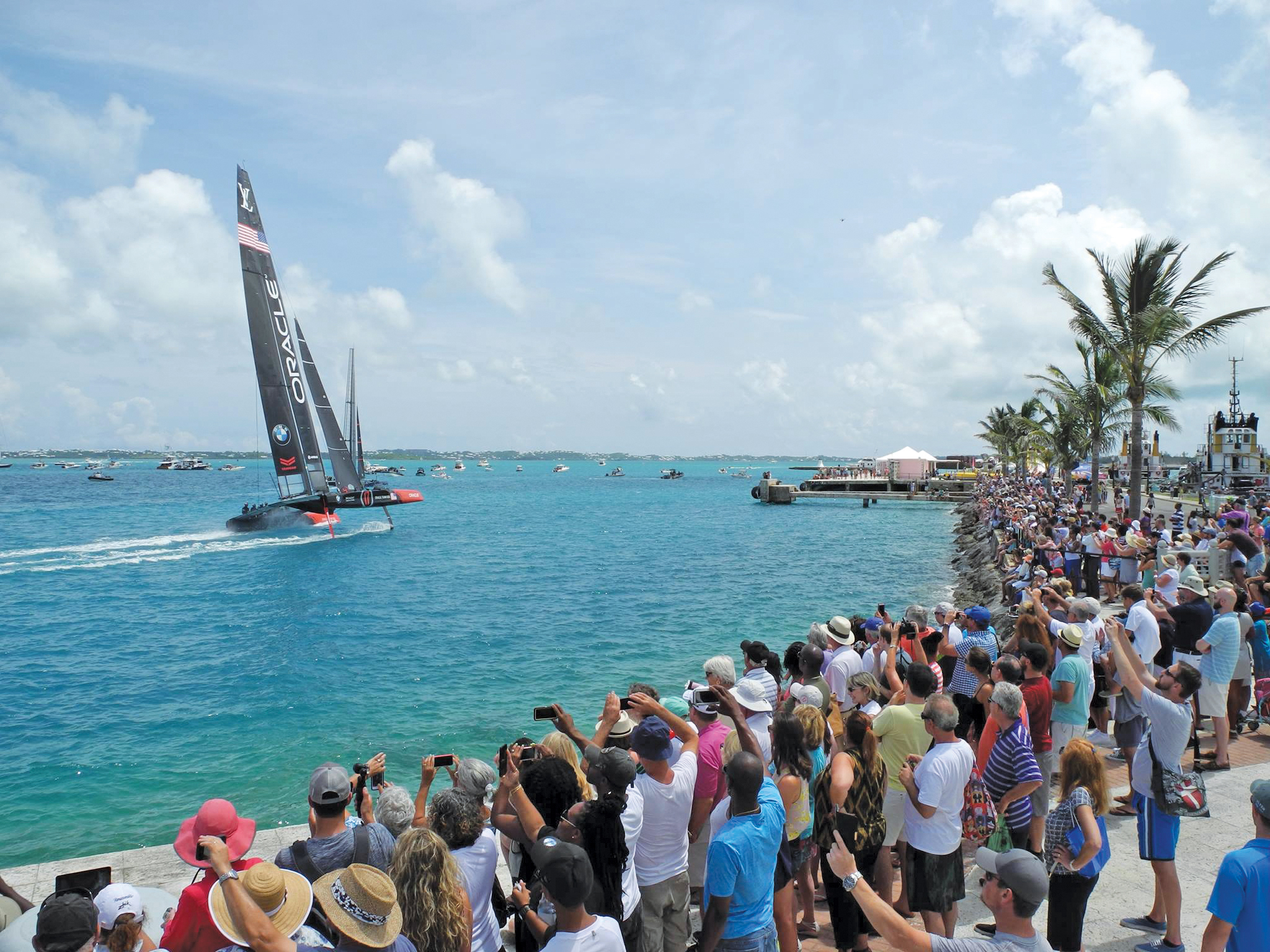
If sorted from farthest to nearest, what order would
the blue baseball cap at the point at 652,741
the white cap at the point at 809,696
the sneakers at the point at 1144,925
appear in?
the white cap at the point at 809,696 < the sneakers at the point at 1144,925 < the blue baseball cap at the point at 652,741

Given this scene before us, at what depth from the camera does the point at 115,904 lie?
10.5ft

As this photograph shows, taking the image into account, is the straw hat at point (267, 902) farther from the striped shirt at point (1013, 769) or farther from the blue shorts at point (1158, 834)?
the blue shorts at point (1158, 834)

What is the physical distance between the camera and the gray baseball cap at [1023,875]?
2.71m

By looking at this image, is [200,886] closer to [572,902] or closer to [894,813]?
[572,902]

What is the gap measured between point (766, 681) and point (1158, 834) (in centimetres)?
253

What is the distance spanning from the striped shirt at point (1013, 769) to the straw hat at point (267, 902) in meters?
4.03

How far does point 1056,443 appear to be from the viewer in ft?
117

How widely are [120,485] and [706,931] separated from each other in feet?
451

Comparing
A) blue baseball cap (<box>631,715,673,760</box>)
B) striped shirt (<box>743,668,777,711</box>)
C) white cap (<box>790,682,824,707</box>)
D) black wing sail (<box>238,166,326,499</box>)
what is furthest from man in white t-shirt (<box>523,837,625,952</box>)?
black wing sail (<box>238,166,326,499</box>)

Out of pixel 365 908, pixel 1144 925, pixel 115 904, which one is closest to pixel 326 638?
pixel 115 904

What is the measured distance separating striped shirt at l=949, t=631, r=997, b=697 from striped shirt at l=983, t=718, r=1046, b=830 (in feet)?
5.01

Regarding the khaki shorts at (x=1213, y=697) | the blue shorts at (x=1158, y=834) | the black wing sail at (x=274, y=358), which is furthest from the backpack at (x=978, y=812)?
the black wing sail at (x=274, y=358)

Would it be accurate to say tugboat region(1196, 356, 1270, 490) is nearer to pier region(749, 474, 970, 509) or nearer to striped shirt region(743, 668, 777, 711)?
pier region(749, 474, 970, 509)

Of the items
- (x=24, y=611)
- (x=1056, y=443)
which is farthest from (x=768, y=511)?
(x=24, y=611)
